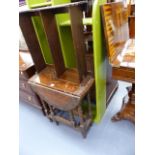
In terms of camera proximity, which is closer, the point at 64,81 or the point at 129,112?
the point at 64,81

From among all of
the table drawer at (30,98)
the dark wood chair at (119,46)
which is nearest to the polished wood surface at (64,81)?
the dark wood chair at (119,46)

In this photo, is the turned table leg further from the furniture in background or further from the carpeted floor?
the furniture in background

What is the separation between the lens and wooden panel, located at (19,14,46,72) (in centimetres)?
132

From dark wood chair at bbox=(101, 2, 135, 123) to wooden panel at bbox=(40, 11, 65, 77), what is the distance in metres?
0.41

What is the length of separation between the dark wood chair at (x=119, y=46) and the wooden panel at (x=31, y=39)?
687 millimetres

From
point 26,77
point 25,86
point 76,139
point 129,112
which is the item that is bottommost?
point 76,139

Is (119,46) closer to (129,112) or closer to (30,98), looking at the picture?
(129,112)

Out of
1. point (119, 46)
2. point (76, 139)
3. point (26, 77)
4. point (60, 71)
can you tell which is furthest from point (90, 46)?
point (76, 139)

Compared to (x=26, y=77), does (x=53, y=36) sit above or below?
above

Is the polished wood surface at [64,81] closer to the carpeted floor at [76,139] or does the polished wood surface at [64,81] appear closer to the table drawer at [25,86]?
the table drawer at [25,86]

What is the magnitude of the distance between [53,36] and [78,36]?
8.7 inches

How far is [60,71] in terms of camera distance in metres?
1.47
